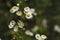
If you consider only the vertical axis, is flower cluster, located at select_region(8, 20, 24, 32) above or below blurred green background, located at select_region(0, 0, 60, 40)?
above

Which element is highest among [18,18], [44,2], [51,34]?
[18,18]

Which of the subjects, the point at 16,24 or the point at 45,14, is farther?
the point at 45,14

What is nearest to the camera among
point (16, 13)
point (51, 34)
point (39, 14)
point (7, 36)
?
point (16, 13)

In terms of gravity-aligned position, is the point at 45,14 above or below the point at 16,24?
below

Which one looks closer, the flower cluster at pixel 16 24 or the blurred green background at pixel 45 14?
the flower cluster at pixel 16 24

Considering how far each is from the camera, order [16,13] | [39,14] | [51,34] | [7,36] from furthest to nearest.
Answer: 1. [39,14]
2. [51,34]
3. [7,36]
4. [16,13]

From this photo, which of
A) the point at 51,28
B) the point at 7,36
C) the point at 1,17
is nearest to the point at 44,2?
the point at 51,28

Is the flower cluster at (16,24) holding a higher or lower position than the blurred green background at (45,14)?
higher

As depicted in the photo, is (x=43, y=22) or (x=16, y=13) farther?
(x=43, y=22)

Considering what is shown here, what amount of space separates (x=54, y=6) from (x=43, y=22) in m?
0.30

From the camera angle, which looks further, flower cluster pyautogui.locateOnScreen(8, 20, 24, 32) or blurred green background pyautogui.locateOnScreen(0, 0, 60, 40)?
blurred green background pyautogui.locateOnScreen(0, 0, 60, 40)

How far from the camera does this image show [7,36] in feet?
8.38

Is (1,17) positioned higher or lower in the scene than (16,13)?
lower

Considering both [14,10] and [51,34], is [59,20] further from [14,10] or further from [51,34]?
[14,10]
